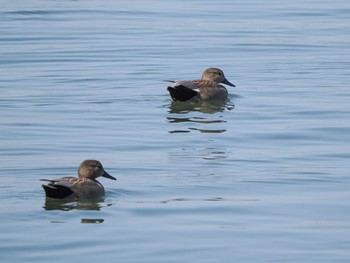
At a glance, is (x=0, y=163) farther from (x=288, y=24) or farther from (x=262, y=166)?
(x=288, y=24)

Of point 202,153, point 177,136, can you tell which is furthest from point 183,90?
point 202,153

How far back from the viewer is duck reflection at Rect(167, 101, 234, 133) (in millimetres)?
17891

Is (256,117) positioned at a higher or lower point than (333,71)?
lower

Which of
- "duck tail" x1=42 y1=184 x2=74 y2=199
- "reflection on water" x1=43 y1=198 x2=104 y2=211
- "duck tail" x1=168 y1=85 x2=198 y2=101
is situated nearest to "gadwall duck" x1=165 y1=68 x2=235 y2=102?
"duck tail" x1=168 y1=85 x2=198 y2=101

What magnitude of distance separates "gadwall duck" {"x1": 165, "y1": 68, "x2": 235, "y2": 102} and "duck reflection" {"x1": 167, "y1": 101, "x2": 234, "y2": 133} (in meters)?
0.11

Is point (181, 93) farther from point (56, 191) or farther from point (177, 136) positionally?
point (56, 191)

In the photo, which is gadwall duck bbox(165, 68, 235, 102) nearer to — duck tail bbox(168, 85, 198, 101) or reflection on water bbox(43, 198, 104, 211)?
duck tail bbox(168, 85, 198, 101)

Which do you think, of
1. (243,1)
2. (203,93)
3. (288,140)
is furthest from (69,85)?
(243,1)

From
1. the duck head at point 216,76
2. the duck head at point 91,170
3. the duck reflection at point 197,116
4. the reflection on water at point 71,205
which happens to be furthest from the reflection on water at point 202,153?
the duck head at point 216,76

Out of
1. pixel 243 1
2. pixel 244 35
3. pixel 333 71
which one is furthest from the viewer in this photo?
pixel 243 1

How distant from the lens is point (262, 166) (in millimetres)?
15117

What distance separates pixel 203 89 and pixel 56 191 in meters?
7.57

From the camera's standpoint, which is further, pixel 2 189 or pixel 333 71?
pixel 333 71

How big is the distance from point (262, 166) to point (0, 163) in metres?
3.04
